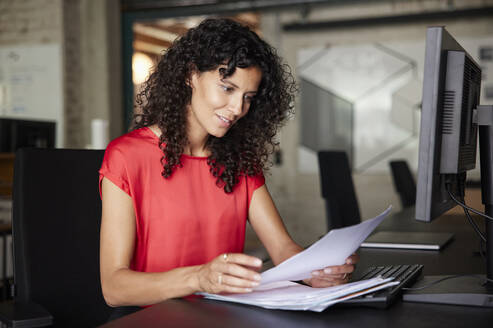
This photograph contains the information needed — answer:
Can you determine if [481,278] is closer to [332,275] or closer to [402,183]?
[332,275]

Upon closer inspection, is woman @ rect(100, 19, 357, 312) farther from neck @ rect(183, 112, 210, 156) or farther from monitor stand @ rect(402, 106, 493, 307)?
monitor stand @ rect(402, 106, 493, 307)

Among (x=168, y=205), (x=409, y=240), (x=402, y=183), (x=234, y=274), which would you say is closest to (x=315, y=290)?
(x=234, y=274)

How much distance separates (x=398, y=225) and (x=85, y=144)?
3889 mm

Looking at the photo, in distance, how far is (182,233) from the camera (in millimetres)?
1338

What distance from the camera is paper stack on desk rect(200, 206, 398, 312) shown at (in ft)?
2.89

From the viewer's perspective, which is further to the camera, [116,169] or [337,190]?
[337,190]

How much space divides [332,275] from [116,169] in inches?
21.7

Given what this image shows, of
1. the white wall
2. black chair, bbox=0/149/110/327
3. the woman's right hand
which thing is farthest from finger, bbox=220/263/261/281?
the white wall

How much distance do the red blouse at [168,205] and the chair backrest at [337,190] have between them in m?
0.99

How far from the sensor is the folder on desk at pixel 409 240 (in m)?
1.58

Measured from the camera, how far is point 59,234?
1337 millimetres

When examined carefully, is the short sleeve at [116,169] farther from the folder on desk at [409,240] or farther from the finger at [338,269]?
the folder on desk at [409,240]

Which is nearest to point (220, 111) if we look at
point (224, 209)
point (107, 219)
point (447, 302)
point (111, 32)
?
point (224, 209)

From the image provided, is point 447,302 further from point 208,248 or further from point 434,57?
point 208,248
